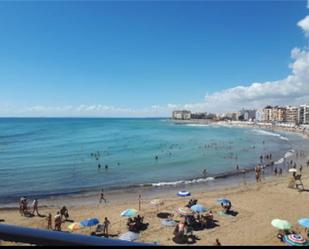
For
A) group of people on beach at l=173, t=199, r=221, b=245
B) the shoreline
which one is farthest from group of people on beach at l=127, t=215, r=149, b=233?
the shoreline

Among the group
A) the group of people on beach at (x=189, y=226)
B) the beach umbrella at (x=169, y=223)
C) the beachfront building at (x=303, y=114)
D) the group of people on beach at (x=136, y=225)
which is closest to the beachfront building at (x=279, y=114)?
the beachfront building at (x=303, y=114)

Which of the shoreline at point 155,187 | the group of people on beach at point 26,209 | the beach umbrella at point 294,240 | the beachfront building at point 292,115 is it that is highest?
the beachfront building at point 292,115

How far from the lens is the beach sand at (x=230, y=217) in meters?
17.6

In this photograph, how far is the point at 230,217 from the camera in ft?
68.2

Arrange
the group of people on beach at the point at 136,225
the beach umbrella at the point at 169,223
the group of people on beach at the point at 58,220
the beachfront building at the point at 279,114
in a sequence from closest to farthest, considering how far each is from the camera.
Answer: the group of people on beach at the point at 136,225
the group of people on beach at the point at 58,220
the beach umbrella at the point at 169,223
the beachfront building at the point at 279,114

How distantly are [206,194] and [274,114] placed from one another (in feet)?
592

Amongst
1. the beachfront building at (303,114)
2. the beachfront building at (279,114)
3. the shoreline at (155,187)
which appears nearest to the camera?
the shoreline at (155,187)

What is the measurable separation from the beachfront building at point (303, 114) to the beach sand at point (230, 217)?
145 m

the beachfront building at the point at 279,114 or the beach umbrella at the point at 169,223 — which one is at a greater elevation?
the beachfront building at the point at 279,114

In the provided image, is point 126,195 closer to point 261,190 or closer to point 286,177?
point 261,190

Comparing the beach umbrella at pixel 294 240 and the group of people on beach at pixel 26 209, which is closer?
the beach umbrella at pixel 294 240

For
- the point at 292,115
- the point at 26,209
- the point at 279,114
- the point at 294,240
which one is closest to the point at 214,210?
the point at 294,240

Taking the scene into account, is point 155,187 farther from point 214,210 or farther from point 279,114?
point 279,114

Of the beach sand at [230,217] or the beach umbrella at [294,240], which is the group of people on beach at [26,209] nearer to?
the beach sand at [230,217]
